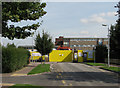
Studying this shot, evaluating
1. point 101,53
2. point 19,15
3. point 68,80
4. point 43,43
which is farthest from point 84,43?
point 19,15

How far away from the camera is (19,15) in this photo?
31.1ft

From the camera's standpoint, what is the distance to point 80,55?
54.1m

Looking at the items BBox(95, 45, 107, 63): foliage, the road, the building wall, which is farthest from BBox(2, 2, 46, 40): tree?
the building wall

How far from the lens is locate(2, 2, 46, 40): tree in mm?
8953

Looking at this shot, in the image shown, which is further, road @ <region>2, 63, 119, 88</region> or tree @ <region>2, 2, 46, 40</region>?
road @ <region>2, 63, 119, 88</region>

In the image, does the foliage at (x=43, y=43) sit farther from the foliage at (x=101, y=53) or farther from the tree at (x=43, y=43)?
the foliage at (x=101, y=53)

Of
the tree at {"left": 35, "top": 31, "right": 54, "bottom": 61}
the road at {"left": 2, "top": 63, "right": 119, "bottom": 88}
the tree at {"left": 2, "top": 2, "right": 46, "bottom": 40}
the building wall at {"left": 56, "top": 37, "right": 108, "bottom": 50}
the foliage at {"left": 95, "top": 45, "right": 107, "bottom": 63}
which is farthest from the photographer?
the building wall at {"left": 56, "top": 37, "right": 108, "bottom": 50}

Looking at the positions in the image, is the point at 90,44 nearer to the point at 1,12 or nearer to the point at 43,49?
the point at 43,49

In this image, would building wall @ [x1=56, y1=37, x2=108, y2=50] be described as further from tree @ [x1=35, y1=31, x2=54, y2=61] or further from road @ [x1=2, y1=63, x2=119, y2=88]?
road @ [x1=2, y1=63, x2=119, y2=88]

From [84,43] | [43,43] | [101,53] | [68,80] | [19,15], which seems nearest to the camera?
[19,15]

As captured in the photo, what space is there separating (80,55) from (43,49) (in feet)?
79.5

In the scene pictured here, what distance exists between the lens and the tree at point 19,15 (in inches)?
352

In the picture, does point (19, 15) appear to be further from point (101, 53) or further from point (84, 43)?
point (84, 43)

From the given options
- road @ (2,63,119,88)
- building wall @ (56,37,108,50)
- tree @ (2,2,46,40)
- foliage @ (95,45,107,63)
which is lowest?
road @ (2,63,119,88)
